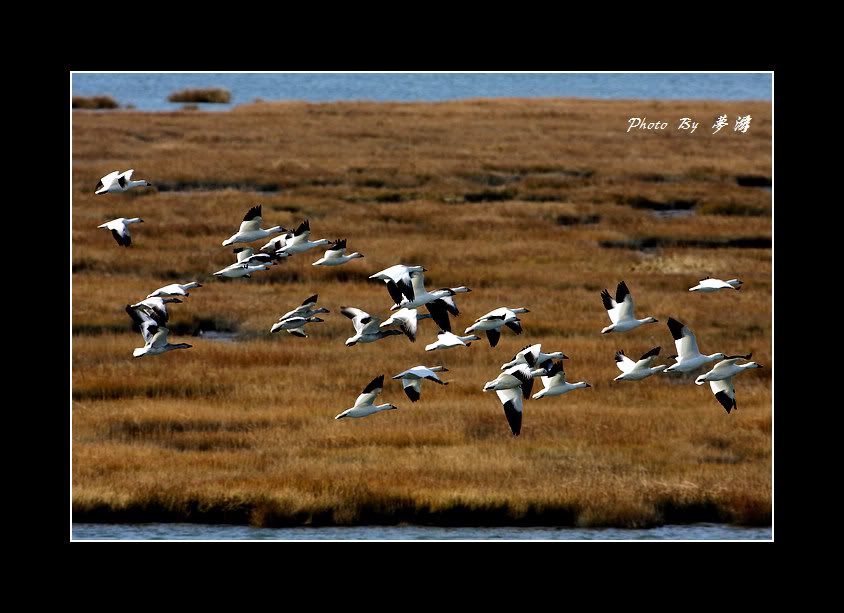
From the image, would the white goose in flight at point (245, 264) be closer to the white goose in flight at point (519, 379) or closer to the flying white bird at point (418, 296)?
the flying white bird at point (418, 296)

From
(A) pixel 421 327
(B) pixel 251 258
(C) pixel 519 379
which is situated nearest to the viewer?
(C) pixel 519 379

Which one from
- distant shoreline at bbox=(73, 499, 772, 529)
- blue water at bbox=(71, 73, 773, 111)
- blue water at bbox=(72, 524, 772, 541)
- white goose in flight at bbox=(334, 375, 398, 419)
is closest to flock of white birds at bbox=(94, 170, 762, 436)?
white goose in flight at bbox=(334, 375, 398, 419)

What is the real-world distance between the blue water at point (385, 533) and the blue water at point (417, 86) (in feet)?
122

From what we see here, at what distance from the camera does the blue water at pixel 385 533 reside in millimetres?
17344

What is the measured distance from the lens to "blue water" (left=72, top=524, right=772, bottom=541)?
56.9ft

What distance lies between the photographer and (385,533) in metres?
17.5

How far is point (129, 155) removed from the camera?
45.6 meters

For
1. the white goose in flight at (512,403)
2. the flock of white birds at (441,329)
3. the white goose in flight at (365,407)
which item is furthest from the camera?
the white goose in flight at (512,403)

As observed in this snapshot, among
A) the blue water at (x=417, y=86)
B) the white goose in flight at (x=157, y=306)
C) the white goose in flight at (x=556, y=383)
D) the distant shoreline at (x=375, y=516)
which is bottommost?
the distant shoreline at (x=375, y=516)

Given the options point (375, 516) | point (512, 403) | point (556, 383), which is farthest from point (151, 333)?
point (556, 383)

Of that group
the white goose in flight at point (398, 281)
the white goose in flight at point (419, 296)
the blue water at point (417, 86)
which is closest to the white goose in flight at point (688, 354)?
the white goose in flight at point (419, 296)

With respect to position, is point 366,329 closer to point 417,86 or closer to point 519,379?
point 519,379

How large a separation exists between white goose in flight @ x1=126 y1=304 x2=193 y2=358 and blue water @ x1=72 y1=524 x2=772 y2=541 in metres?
3.20

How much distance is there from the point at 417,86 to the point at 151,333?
45072 mm
